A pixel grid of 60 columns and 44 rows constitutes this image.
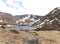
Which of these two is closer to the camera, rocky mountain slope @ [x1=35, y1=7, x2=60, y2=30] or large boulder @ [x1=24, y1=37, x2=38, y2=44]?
large boulder @ [x1=24, y1=37, x2=38, y2=44]

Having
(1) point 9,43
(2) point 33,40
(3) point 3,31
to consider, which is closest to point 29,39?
(2) point 33,40

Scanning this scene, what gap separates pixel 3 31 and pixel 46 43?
3.90 m

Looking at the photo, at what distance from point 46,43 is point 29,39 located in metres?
2.27

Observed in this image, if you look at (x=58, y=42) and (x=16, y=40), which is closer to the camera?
(x=16, y=40)

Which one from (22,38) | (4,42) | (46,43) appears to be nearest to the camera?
(4,42)

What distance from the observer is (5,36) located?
59.0 feet

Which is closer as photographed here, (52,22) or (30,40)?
(30,40)

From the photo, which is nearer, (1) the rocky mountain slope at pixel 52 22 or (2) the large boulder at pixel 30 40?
(2) the large boulder at pixel 30 40

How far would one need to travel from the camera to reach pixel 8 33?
19.0m

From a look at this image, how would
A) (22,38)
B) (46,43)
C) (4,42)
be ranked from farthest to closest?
(46,43) → (22,38) → (4,42)

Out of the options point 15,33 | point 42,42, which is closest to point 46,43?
point 42,42

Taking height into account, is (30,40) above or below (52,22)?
below

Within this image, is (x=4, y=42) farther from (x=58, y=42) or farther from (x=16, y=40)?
(x=58, y=42)

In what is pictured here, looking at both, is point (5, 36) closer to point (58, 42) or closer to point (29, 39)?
point (29, 39)
